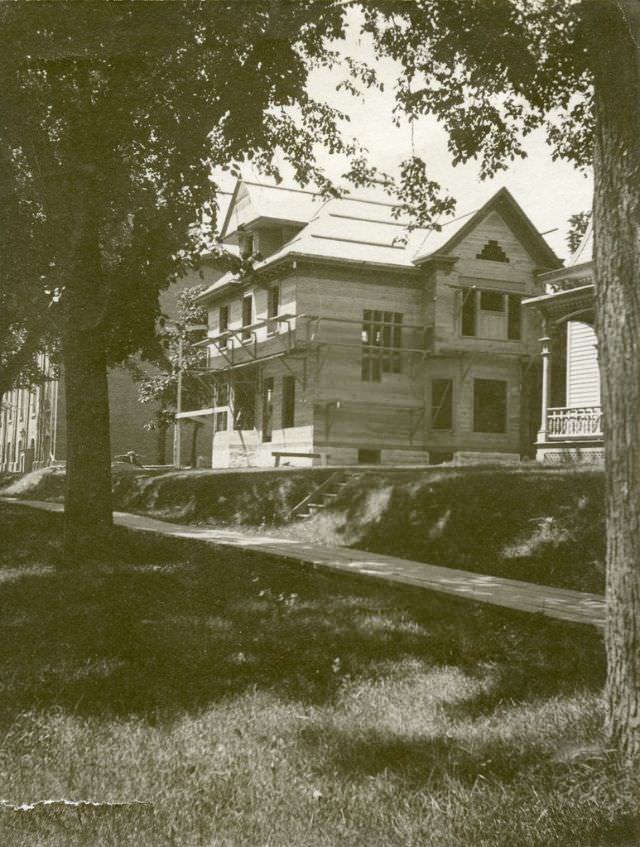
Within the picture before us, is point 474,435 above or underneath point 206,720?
above

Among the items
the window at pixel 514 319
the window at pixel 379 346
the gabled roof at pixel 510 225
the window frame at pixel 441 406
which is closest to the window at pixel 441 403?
the window frame at pixel 441 406

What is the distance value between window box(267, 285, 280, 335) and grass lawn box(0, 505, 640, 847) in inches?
910

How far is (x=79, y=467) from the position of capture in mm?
11227

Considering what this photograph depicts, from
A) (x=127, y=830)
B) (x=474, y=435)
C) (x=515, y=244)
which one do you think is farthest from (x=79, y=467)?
(x=515, y=244)

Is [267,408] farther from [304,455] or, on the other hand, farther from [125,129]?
[125,129]

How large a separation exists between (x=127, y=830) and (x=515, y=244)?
29.9 metres

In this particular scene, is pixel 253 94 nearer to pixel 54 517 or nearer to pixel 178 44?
pixel 178 44

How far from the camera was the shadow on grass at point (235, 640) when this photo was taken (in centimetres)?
A: 571

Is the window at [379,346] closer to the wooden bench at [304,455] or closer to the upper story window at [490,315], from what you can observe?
the upper story window at [490,315]

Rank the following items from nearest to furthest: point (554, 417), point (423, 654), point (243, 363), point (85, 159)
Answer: point (423, 654)
point (85, 159)
point (554, 417)
point (243, 363)

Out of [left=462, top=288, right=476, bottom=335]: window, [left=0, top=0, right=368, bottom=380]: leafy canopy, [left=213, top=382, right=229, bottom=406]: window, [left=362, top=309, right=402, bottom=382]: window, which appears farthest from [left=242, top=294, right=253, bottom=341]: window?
[left=0, top=0, right=368, bottom=380]: leafy canopy

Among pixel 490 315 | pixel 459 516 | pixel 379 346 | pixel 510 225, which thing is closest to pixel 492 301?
pixel 490 315

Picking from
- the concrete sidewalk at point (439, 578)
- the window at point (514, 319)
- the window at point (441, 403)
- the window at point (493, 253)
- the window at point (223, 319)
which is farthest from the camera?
the window at point (223, 319)

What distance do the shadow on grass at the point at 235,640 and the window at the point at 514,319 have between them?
23.5 m
